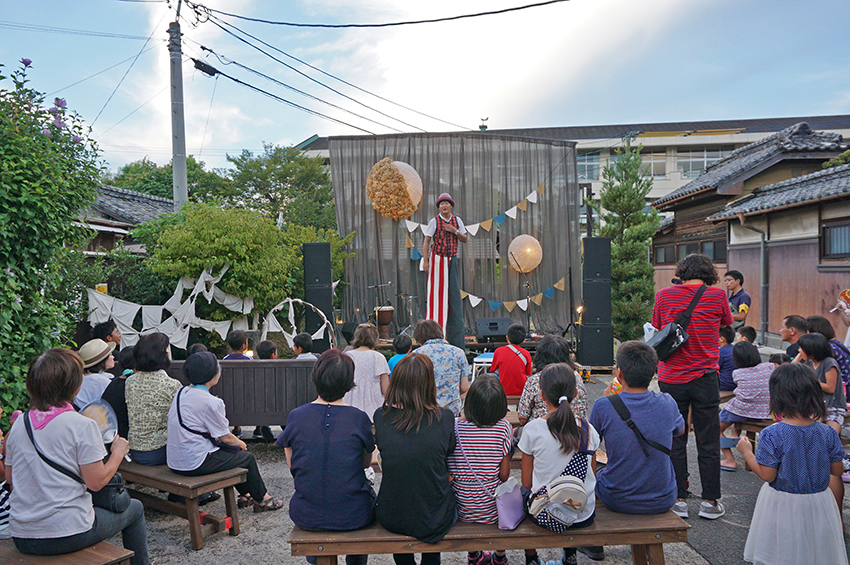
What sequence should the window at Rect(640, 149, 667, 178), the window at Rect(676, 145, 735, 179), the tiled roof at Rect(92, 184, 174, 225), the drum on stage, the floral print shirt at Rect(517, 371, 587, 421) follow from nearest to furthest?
the floral print shirt at Rect(517, 371, 587, 421)
the drum on stage
the tiled roof at Rect(92, 184, 174, 225)
the window at Rect(640, 149, 667, 178)
the window at Rect(676, 145, 735, 179)

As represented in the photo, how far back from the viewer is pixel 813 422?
7.74 ft

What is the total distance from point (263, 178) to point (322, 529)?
721 inches

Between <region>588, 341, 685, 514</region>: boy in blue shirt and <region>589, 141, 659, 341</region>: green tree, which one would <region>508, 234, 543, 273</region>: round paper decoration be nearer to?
<region>589, 141, 659, 341</region>: green tree

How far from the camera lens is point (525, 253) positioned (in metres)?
10.4

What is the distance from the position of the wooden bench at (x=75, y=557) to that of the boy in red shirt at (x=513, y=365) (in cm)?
277

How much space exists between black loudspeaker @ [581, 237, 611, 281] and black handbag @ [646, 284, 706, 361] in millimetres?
4598

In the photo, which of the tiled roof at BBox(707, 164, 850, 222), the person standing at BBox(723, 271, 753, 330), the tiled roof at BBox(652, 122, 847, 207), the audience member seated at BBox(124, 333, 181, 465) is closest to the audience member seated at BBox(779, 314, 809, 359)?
the person standing at BBox(723, 271, 753, 330)

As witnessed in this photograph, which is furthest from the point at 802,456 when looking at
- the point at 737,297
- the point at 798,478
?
the point at 737,297

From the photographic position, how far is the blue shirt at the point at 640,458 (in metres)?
2.50

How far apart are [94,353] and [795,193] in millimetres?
9978

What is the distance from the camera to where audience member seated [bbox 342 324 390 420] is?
4109 millimetres

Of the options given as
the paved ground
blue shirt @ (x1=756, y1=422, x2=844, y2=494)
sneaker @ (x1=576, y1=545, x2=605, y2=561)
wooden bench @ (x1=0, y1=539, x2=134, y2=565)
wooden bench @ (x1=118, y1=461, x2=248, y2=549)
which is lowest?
the paved ground

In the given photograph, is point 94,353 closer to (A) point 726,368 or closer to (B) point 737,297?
(A) point 726,368

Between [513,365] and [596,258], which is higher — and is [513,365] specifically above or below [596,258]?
below
